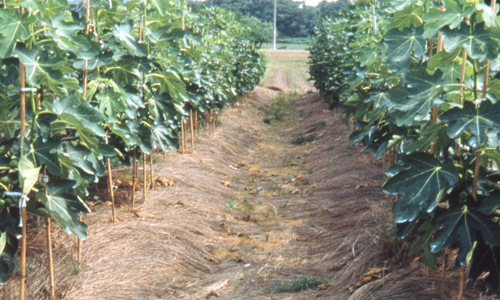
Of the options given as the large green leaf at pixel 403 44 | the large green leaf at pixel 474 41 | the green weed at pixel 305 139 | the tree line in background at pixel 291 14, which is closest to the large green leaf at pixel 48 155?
the large green leaf at pixel 403 44

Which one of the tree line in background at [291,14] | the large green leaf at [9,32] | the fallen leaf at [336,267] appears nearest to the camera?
the large green leaf at [9,32]

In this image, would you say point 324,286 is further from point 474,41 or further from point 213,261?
point 474,41

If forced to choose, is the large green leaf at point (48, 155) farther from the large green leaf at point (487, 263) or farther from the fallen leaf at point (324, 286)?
the fallen leaf at point (324, 286)

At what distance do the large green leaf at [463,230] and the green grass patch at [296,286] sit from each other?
77.5 inches

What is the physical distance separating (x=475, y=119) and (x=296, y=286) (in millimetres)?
2482

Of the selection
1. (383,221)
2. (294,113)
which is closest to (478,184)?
(383,221)

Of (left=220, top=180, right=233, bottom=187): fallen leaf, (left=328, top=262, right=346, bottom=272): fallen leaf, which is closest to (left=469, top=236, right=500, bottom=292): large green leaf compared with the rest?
(left=328, top=262, right=346, bottom=272): fallen leaf

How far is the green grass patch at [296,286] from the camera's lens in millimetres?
4668

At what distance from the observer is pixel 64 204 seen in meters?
3.23

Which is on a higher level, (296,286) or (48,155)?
(48,155)

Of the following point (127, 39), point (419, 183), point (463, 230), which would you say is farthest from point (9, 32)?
point (463, 230)

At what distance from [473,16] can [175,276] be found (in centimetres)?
336

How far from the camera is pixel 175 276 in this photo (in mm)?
4969

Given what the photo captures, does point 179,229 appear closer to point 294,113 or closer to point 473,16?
point 473,16
